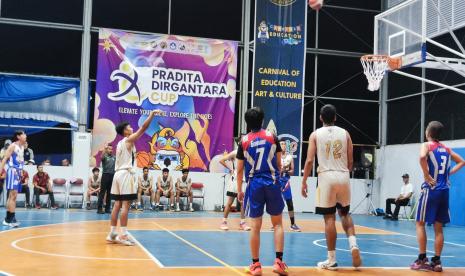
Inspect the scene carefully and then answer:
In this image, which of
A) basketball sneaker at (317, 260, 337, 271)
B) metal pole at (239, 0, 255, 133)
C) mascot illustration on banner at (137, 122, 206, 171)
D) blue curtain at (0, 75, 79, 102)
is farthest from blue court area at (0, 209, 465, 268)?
metal pole at (239, 0, 255, 133)

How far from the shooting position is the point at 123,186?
8250mm

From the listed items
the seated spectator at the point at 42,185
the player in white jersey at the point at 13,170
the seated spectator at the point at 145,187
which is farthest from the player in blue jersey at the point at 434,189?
the seated spectator at the point at 42,185

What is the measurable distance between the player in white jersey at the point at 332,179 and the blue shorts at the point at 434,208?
3.52 feet

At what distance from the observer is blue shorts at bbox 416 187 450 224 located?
693cm

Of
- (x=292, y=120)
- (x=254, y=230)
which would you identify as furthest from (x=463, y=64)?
(x=254, y=230)

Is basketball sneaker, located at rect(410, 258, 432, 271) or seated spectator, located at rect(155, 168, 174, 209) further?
seated spectator, located at rect(155, 168, 174, 209)

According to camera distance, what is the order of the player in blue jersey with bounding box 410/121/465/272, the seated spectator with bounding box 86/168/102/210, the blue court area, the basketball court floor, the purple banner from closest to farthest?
the basketball court floor < the player in blue jersey with bounding box 410/121/465/272 < the blue court area < the seated spectator with bounding box 86/168/102/210 < the purple banner

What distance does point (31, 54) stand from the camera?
18734 millimetres

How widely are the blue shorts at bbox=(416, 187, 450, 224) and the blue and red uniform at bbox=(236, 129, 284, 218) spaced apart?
2.05 metres

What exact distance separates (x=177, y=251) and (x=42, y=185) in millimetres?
10048

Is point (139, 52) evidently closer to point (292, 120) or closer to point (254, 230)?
point (292, 120)

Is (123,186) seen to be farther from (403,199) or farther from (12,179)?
(403,199)

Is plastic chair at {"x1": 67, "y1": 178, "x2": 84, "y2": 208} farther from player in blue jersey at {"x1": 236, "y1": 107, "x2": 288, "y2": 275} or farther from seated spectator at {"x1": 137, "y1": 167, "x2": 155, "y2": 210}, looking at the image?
player in blue jersey at {"x1": 236, "y1": 107, "x2": 288, "y2": 275}

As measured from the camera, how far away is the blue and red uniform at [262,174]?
6.19 m
